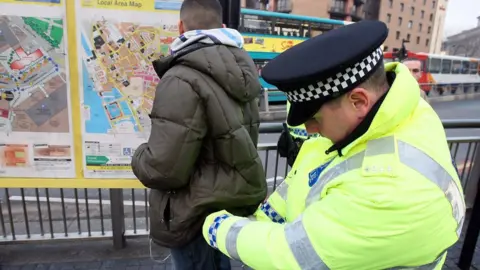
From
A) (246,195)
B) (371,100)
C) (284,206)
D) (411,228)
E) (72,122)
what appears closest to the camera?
(411,228)

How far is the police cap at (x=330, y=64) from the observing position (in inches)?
35.1

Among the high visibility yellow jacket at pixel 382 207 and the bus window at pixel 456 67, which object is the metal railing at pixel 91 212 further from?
the bus window at pixel 456 67

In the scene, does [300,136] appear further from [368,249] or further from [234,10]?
[368,249]

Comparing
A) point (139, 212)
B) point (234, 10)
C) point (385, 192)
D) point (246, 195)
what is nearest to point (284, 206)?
point (246, 195)

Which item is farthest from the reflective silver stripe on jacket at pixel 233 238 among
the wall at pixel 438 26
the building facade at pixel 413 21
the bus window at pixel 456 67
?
the wall at pixel 438 26

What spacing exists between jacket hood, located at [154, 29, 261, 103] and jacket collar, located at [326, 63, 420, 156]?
832mm

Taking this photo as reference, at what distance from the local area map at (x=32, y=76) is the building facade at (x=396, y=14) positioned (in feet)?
133

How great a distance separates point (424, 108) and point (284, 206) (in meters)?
0.62

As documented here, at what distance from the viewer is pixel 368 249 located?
2.78 feet

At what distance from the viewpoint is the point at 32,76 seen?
8.02 ft

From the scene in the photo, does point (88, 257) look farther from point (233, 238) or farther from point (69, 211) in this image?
point (233, 238)

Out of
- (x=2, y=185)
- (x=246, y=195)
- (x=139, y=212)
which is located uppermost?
(x=246, y=195)

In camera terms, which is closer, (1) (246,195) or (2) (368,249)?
(2) (368,249)

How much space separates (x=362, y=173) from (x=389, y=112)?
0.59ft
